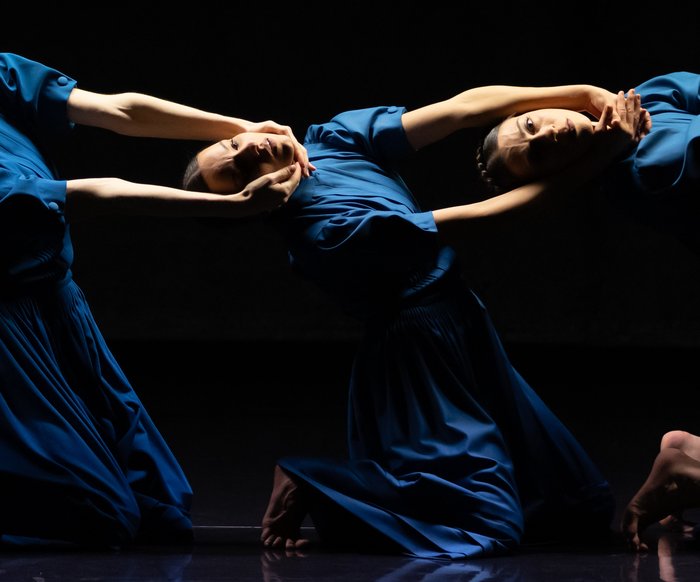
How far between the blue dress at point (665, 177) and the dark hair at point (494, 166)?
229 mm

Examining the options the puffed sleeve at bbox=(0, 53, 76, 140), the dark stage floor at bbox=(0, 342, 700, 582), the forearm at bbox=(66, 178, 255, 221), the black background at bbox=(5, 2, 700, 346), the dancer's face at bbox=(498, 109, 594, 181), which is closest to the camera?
the dark stage floor at bbox=(0, 342, 700, 582)

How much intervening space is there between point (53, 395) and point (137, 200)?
0.47 meters

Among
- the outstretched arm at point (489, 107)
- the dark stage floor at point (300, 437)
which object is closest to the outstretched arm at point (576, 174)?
the outstretched arm at point (489, 107)

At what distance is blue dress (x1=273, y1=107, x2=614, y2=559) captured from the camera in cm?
280

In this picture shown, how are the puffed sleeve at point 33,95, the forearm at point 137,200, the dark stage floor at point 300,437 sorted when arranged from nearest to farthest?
the dark stage floor at point 300,437 → the forearm at point 137,200 → the puffed sleeve at point 33,95

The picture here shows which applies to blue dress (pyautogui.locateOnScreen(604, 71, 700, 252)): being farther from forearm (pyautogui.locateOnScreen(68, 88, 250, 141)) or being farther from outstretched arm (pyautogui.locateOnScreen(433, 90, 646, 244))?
forearm (pyautogui.locateOnScreen(68, 88, 250, 141))

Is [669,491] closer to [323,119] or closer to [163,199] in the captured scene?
[163,199]

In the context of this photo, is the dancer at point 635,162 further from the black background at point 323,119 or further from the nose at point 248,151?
the black background at point 323,119

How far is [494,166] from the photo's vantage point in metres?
2.98

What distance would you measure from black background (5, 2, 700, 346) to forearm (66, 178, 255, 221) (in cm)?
386

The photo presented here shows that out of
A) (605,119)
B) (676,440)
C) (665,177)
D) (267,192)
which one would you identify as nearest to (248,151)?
(267,192)

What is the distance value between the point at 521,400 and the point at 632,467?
1.19 metres

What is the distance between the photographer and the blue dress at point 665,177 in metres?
2.87

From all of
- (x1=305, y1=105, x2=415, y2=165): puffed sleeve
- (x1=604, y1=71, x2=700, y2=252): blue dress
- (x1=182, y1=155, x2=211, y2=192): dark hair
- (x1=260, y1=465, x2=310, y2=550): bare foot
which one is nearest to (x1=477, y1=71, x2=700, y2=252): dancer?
(x1=604, y1=71, x2=700, y2=252): blue dress
